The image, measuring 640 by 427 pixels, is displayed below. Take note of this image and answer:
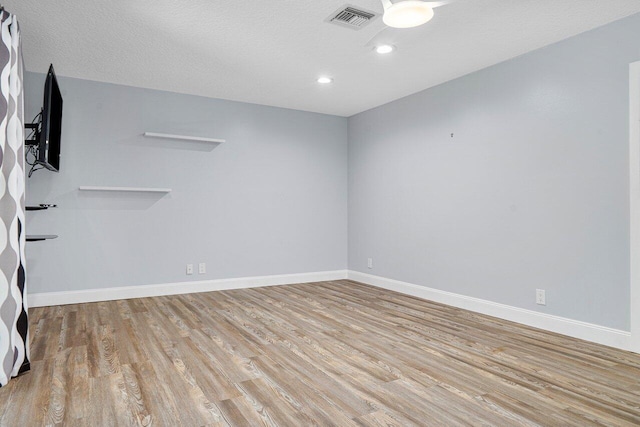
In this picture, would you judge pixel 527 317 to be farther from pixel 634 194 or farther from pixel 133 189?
pixel 133 189

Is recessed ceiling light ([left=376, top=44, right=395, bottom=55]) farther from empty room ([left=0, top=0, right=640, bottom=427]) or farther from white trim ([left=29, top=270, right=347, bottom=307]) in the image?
white trim ([left=29, top=270, right=347, bottom=307])

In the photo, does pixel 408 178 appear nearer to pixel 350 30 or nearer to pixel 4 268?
pixel 350 30

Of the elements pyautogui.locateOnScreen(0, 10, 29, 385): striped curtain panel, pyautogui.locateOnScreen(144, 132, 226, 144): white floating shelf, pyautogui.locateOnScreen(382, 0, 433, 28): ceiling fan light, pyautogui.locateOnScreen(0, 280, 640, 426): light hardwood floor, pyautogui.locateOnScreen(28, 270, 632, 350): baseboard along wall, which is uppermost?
pyautogui.locateOnScreen(382, 0, 433, 28): ceiling fan light

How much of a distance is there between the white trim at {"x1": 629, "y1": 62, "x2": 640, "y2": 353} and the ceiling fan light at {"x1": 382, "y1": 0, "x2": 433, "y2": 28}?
5.94ft

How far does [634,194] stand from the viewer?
9.64 ft

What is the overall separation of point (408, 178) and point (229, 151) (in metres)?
2.38

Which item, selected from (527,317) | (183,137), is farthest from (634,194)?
(183,137)

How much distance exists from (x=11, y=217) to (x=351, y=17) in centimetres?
266

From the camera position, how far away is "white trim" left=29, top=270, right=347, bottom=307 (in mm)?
4285

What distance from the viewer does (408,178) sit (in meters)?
5.04

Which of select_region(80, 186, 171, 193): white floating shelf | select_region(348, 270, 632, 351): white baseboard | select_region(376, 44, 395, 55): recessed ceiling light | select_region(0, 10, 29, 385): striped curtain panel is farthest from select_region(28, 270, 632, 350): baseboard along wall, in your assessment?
select_region(376, 44, 395, 55): recessed ceiling light

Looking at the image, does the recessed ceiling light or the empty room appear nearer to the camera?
the empty room

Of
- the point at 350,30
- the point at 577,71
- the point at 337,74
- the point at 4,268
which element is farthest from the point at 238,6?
the point at 577,71

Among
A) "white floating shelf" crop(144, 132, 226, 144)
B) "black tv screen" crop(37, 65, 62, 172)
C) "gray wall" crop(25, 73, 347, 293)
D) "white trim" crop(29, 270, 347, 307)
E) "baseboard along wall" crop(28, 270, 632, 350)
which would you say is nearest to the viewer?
"black tv screen" crop(37, 65, 62, 172)
